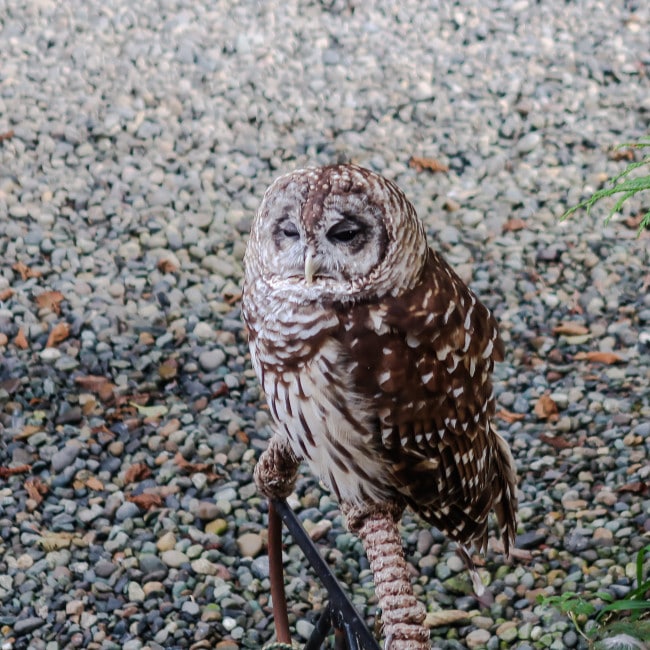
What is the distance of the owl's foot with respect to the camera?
8.54ft

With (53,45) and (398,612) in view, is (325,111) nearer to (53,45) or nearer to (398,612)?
(53,45)

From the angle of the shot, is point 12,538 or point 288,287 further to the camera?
point 12,538

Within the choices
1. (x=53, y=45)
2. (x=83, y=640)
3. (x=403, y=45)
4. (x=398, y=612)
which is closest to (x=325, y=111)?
(x=403, y=45)

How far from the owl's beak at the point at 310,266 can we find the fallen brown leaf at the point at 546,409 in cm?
215

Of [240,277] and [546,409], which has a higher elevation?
[240,277]

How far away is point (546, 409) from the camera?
4168 millimetres

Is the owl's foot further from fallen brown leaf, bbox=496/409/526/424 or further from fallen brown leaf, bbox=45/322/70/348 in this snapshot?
fallen brown leaf, bbox=45/322/70/348

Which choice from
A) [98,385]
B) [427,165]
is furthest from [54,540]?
[427,165]

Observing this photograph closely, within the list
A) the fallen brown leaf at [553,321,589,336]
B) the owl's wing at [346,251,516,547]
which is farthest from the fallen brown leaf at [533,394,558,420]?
the owl's wing at [346,251,516,547]

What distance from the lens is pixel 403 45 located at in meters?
6.53

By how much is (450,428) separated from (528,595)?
1.20m

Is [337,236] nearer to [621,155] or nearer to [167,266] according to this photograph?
[167,266]

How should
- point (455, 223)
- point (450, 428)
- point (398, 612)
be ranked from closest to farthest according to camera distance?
point (398, 612) → point (450, 428) → point (455, 223)

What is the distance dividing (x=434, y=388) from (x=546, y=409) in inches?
73.5
